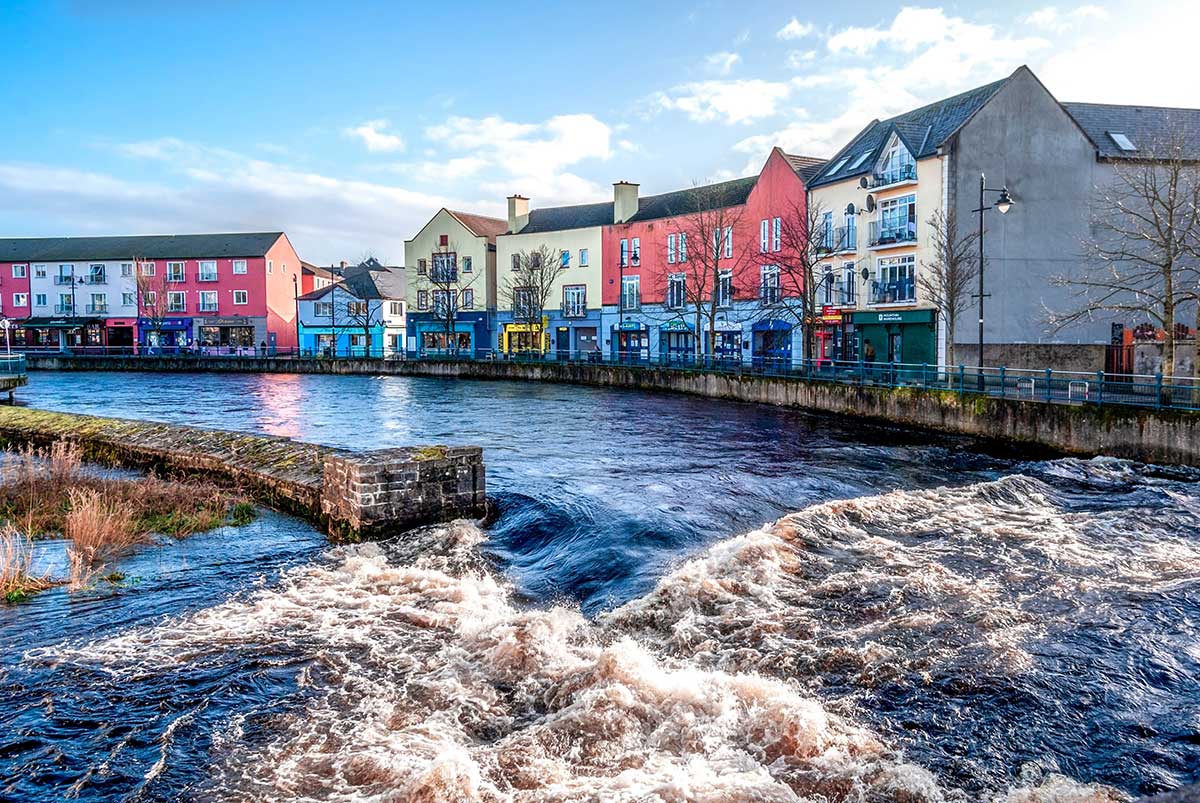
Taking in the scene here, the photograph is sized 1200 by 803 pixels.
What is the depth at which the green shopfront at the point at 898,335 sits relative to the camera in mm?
38938

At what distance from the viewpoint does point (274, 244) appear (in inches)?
3305

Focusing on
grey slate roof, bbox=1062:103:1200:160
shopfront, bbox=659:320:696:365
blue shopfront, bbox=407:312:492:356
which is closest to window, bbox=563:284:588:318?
blue shopfront, bbox=407:312:492:356

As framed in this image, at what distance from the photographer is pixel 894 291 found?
41281 mm

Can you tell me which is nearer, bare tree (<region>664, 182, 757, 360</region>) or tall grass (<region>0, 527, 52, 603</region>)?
tall grass (<region>0, 527, 52, 603</region>)

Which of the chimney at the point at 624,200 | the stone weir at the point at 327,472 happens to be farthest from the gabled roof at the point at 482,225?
the stone weir at the point at 327,472

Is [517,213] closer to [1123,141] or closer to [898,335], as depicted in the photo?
[898,335]

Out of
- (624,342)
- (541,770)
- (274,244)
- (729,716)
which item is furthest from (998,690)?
(274,244)

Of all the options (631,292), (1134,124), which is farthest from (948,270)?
(631,292)

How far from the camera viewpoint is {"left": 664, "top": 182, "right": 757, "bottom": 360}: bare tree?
5194cm

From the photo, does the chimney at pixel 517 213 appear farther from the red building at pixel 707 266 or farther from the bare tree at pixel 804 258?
the bare tree at pixel 804 258

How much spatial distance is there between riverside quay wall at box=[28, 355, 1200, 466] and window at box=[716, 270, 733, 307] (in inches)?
470

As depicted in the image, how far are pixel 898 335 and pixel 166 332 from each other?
2765 inches

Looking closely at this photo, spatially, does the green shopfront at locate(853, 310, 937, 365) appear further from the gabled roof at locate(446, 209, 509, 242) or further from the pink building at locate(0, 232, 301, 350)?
the pink building at locate(0, 232, 301, 350)

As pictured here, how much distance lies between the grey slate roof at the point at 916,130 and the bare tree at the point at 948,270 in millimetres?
3805
